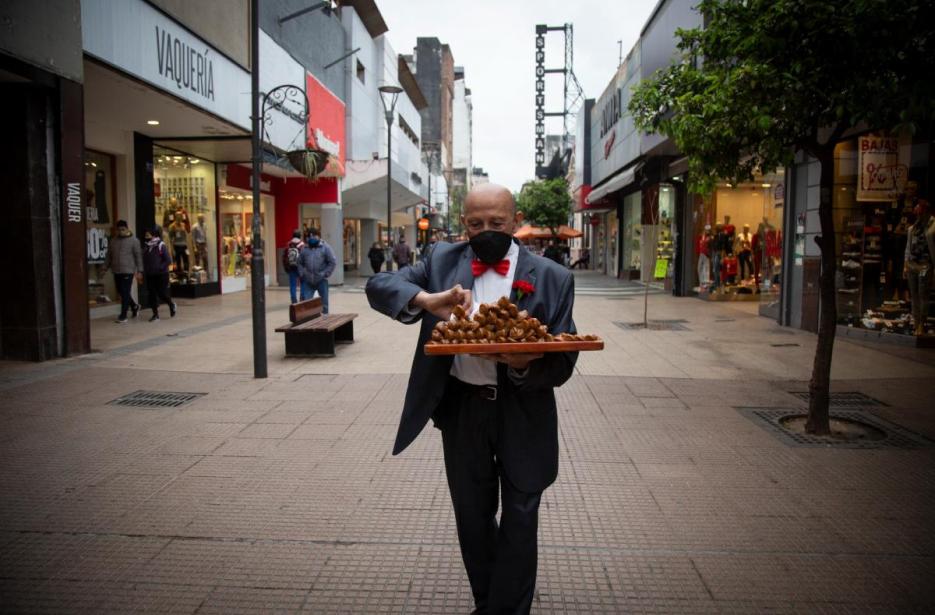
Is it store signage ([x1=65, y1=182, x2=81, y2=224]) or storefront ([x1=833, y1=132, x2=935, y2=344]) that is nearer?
store signage ([x1=65, y1=182, x2=81, y2=224])

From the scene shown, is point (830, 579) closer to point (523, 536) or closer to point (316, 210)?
point (523, 536)

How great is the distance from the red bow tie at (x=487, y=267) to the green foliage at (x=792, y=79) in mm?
3570

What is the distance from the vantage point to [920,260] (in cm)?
949

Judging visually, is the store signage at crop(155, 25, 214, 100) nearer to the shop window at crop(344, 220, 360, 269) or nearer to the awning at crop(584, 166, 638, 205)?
the awning at crop(584, 166, 638, 205)

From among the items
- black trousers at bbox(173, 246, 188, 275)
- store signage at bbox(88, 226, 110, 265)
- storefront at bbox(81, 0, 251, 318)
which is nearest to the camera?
storefront at bbox(81, 0, 251, 318)

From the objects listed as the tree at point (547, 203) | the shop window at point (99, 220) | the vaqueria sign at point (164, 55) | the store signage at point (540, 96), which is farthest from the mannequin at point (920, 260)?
the store signage at point (540, 96)

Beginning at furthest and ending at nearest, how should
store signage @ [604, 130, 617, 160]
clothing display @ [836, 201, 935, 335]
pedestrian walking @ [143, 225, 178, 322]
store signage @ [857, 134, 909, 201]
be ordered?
store signage @ [604, 130, 617, 160]
pedestrian walking @ [143, 225, 178, 322]
store signage @ [857, 134, 909, 201]
clothing display @ [836, 201, 935, 335]

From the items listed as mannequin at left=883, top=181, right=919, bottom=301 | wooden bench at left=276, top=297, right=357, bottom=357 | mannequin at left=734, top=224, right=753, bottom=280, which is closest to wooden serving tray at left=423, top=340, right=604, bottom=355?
wooden bench at left=276, top=297, right=357, bottom=357

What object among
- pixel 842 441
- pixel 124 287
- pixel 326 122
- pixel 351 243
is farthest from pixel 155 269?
pixel 351 243

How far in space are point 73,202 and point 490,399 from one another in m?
8.01

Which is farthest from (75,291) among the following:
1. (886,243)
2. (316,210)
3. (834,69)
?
(316,210)

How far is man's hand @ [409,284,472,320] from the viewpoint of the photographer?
232 cm

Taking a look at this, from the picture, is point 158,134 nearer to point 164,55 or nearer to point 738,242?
point 164,55

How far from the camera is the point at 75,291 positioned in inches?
335
